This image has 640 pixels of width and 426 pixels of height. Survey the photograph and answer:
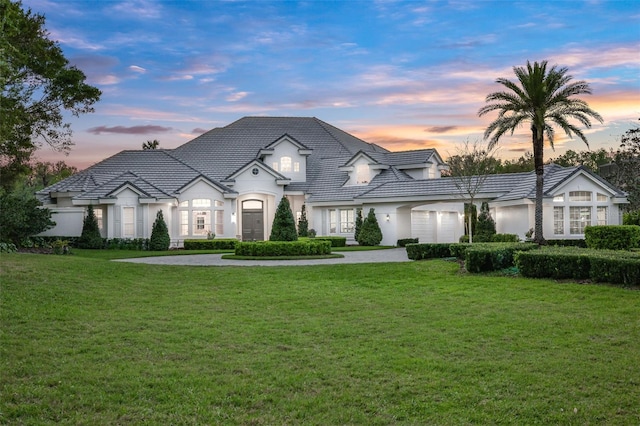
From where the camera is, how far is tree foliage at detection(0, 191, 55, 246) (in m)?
28.2

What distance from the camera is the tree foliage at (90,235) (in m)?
35.4

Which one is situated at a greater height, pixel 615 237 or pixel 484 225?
pixel 484 225

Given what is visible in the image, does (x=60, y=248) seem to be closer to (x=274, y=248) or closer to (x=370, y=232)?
(x=274, y=248)

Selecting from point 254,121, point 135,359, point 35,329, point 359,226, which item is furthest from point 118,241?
point 135,359

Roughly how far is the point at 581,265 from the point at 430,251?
7993 millimetres

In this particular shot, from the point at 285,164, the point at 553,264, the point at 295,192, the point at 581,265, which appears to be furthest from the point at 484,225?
the point at 581,265

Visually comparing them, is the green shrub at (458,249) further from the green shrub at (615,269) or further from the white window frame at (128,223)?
the white window frame at (128,223)

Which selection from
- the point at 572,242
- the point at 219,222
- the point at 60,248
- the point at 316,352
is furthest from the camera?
the point at 219,222

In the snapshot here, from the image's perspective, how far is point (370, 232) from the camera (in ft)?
127

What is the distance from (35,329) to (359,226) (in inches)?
1133

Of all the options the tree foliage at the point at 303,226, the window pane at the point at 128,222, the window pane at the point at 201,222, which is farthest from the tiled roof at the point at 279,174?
the window pane at the point at 201,222

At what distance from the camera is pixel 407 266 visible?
21.9 meters

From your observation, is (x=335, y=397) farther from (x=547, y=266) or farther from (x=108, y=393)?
(x=547, y=266)

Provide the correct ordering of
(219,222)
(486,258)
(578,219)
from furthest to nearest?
1. (219,222)
2. (578,219)
3. (486,258)
